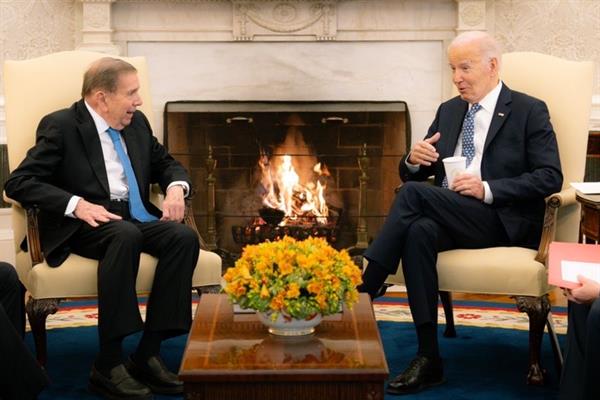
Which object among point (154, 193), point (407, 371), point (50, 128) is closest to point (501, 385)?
point (407, 371)

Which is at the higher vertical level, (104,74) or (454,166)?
(104,74)

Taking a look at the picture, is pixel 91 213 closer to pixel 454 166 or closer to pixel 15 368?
pixel 15 368

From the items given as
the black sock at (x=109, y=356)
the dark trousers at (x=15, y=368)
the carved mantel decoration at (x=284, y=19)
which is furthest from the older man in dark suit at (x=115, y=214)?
the carved mantel decoration at (x=284, y=19)

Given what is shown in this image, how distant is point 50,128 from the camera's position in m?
3.93

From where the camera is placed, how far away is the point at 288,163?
6.01 m

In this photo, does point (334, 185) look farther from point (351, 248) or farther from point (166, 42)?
point (166, 42)

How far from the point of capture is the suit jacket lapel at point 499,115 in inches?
158

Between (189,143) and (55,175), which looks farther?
(189,143)

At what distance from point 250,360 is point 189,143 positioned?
11.0ft

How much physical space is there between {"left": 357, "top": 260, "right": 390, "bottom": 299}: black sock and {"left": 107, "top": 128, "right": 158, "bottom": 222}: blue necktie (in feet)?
2.65

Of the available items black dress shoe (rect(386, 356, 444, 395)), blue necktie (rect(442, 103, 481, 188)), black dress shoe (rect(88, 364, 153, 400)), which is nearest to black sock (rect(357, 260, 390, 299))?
black dress shoe (rect(386, 356, 444, 395))

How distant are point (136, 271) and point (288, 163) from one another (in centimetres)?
240

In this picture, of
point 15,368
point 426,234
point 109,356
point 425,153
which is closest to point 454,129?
point 425,153

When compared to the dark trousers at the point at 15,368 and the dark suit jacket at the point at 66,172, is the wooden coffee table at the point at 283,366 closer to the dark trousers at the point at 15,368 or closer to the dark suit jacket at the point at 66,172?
the dark trousers at the point at 15,368
